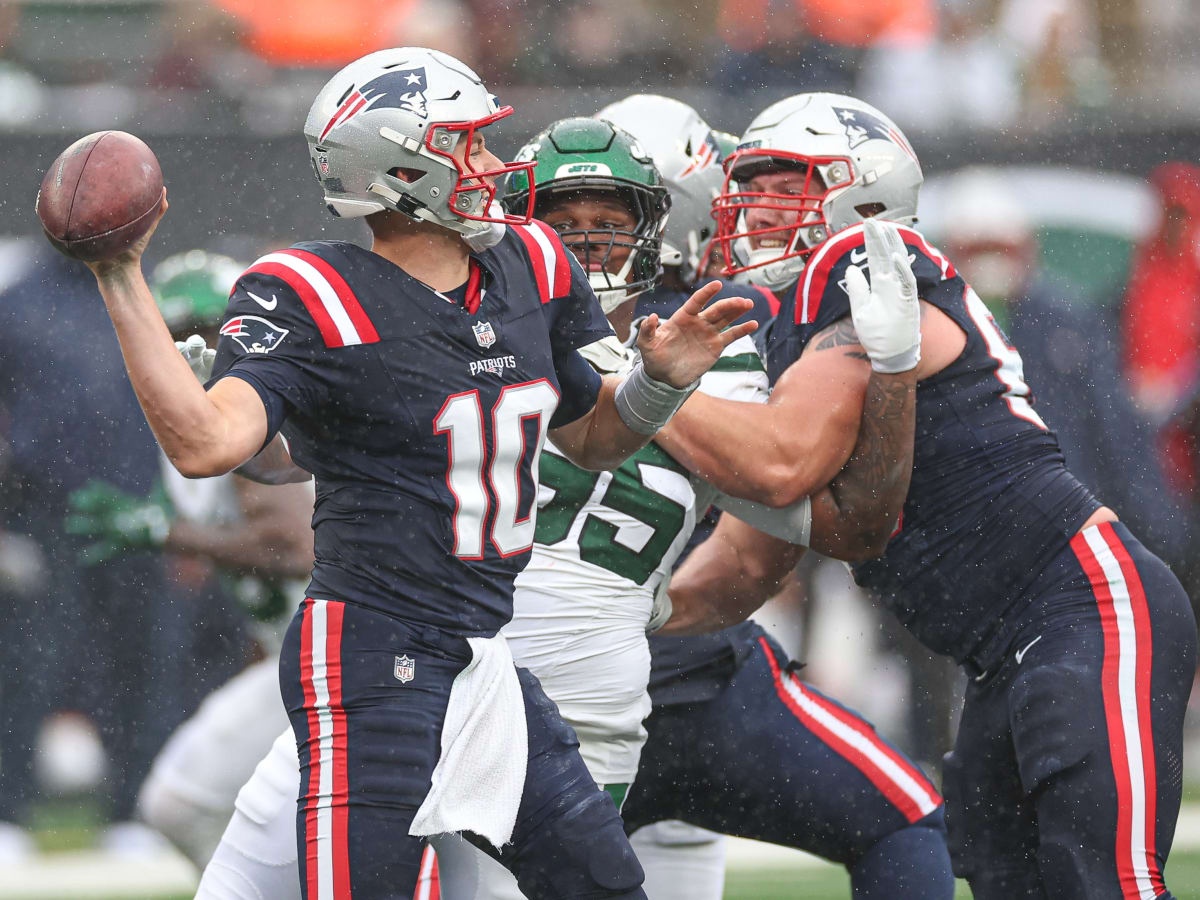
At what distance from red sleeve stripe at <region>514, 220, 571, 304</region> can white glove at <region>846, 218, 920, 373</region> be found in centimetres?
62

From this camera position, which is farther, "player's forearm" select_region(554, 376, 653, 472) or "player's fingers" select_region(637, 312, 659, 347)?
"player's forearm" select_region(554, 376, 653, 472)

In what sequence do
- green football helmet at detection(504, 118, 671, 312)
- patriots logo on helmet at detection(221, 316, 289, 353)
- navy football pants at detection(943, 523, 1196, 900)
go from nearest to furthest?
patriots logo on helmet at detection(221, 316, 289, 353)
navy football pants at detection(943, 523, 1196, 900)
green football helmet at detection(504, 118, 671, 312)

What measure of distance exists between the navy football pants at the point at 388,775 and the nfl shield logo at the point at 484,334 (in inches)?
19.8

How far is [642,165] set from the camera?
4.00 m

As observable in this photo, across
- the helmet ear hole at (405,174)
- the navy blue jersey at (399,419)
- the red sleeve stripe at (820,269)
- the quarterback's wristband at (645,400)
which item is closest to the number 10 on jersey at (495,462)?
the navy blue jersey at (399,419)

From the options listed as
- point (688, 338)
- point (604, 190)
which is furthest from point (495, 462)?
point (604, 190)

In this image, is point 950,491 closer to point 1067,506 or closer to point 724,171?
point 1067,506

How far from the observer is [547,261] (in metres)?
3.33

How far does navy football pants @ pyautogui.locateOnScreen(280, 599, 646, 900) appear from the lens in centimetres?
289

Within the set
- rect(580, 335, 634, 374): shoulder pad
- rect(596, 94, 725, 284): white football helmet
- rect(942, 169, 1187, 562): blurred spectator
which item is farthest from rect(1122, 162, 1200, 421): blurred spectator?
rect(580, 335, 634, 374): shoulder pad

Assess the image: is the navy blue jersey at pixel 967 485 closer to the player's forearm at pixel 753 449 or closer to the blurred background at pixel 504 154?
the player's forearm at pixel 753 449

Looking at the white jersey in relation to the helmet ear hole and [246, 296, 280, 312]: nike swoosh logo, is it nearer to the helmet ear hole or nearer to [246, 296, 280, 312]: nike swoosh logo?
the helmet ear hole

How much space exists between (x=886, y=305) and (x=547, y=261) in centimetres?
69

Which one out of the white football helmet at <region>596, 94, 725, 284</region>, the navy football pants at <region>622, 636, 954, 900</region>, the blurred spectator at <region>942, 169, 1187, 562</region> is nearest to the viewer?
the navy football pants at <region>622, 636, 954, 900</region>
